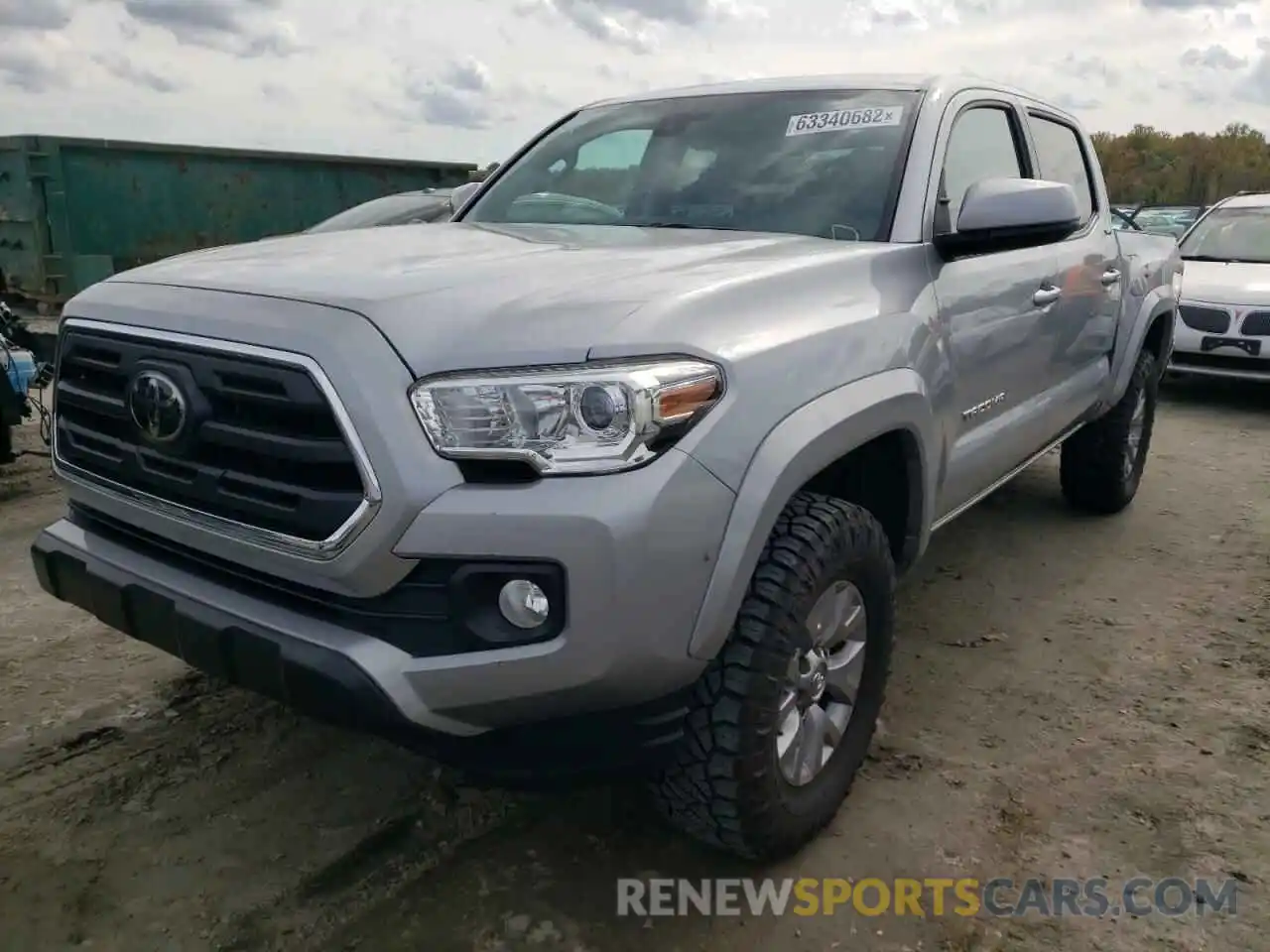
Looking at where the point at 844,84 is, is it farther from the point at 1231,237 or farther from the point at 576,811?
the point at 1231,237

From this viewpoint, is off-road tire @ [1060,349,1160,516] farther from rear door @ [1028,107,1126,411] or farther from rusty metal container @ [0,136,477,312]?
rusty metal container @ [0,136,477,312]

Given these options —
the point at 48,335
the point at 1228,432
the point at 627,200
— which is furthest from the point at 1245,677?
the point at 48,335

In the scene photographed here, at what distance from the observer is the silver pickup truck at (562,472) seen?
6.11ft

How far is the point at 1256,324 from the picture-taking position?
765 cm

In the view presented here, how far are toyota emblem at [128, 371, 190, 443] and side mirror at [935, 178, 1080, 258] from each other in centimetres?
192

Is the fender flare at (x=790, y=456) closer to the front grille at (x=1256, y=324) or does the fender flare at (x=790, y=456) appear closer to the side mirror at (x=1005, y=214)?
the side mirror at (x=1005, y=214)

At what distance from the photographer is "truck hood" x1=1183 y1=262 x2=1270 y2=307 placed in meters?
7.73

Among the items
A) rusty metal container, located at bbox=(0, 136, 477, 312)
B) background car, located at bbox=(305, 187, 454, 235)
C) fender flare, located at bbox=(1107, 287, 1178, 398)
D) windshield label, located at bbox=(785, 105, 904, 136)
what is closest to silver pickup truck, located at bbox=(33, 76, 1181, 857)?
windshield label, located at bbox=(785, 105, 904, 136)

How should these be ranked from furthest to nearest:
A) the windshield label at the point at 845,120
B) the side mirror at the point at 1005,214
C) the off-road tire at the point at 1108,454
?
the off-road tire at the point at 1108,454 → the windshield label at the point at 845,120 → the side mirror at the point at 1005,214

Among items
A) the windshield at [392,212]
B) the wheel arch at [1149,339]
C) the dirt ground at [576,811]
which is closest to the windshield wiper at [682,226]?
the dirt ground at [576,811]

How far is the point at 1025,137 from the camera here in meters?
3.79

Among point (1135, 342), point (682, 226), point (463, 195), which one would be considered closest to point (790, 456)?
point (682, 226)

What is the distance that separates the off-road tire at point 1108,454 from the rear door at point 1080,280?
523 mm

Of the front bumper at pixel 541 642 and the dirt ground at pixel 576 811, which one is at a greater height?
the front bumper at pixel 541 642
